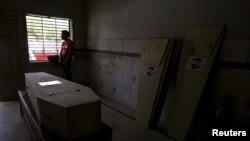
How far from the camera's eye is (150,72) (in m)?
2.59

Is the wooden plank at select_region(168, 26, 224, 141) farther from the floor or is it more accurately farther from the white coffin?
the white coffin

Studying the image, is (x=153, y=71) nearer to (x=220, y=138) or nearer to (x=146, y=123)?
(x=146, y=123)

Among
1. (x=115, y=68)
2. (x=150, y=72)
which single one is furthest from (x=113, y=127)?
(x=115, y=68)

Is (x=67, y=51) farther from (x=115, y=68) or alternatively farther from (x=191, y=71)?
(x=191, y=71)

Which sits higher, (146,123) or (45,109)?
(45,109)

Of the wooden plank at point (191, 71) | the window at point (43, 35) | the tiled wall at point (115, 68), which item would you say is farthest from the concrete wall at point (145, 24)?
the window at point (43, 35)

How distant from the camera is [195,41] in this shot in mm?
2104

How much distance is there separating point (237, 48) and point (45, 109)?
6.70ft

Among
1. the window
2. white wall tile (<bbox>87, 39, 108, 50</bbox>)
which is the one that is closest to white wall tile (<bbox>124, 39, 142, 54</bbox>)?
white wall tile (<bbox>87, 39, 108, 50</bbox>)

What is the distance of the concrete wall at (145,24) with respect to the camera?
71.1 inches

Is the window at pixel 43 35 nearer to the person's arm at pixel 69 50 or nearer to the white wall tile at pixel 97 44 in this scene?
the person's arm at pixel 69 50

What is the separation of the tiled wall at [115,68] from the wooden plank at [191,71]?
970 mm

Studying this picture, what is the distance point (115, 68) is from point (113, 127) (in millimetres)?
1410

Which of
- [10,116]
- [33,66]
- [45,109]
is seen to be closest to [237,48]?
[45,109]
